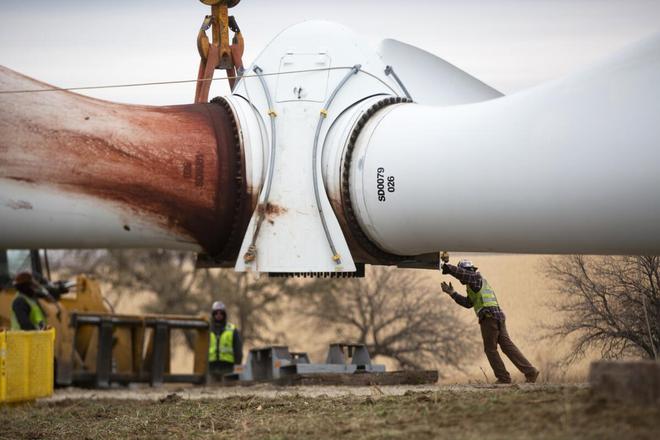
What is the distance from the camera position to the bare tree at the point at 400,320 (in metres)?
21.5

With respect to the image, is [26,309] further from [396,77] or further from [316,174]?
[396,77]

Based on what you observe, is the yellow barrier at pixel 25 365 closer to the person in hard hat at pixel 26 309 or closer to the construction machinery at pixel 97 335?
the person in hard hat at pixel 26 309

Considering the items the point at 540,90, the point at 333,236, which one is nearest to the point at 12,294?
the point at 333,236

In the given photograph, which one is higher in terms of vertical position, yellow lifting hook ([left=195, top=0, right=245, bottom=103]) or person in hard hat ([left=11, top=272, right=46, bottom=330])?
yellow lifting hook ([left=195, top=0, right=245, bottom=103])

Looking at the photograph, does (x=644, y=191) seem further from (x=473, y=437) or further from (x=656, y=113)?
(x=473, y=437)

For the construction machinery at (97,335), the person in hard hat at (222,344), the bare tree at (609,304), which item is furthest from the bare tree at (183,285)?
the bare tree at (609,304)

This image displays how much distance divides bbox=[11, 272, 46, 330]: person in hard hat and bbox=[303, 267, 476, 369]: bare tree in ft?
23.2

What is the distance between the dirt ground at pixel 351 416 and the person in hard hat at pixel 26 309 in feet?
8.84

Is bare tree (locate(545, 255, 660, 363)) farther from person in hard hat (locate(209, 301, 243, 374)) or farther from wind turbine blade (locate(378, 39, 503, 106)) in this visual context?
person in hard hat (locate(209, 301, 243, 374))

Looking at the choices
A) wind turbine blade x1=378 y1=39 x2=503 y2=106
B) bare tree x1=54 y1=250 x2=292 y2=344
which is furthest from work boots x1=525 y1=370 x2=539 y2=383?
bare tree x1=54 y1=250 x2=292 y2=344

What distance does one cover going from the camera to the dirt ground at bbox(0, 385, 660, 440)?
7121 mm

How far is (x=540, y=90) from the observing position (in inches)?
429

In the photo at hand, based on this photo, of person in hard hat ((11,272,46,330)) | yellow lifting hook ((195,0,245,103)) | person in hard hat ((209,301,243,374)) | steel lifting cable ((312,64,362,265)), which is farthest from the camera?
person in hard hat ((209,301,243,374))

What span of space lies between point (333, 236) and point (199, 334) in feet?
28.8
